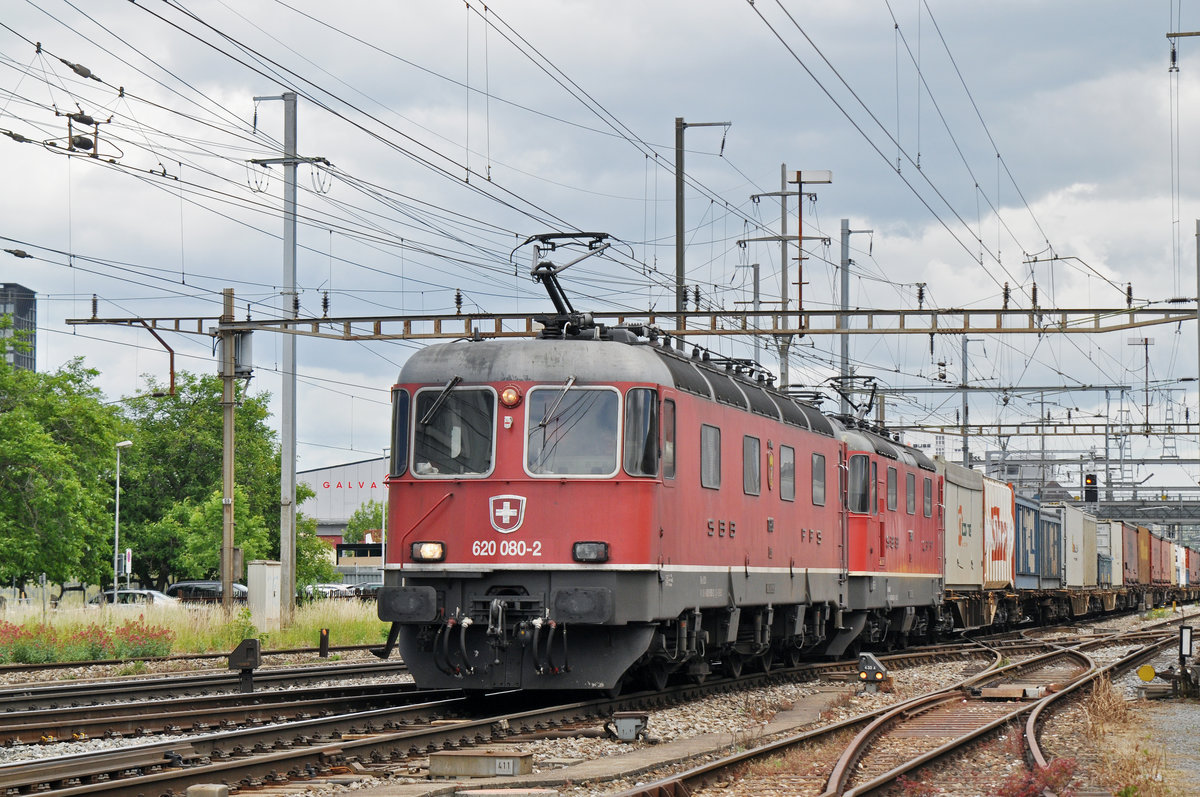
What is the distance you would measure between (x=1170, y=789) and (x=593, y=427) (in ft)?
21.3

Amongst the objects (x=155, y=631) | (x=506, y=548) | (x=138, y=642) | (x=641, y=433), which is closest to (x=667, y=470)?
(x=641, y=433)

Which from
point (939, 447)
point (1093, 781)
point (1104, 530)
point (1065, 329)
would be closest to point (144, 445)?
point (939, 447)

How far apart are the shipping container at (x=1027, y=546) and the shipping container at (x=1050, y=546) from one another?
284mm

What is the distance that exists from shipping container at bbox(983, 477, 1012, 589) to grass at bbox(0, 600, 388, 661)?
13.7m

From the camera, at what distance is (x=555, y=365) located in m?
15.1

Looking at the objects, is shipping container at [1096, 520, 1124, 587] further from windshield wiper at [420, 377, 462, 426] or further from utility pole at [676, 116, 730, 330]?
windshield wiper at [420, 377, 462, 426]

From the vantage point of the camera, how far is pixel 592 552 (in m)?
14.4

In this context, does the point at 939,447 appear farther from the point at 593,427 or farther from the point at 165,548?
the point at 593,427

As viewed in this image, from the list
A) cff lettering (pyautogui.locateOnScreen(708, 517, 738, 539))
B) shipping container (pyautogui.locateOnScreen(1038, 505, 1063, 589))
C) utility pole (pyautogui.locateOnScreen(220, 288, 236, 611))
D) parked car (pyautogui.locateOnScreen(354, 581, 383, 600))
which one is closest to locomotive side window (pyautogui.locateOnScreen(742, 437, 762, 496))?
cff lettering (pyautogui.locateOnScreen(708, 517, 738, 539))

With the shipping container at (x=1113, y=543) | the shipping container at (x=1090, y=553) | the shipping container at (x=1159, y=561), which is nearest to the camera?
the shipping container at (x=1090, y=553)

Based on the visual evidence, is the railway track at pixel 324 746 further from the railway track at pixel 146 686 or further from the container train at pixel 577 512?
the railway track at pixel 146 686

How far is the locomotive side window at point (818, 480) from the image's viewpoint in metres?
21.2

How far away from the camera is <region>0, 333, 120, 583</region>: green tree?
145 ft

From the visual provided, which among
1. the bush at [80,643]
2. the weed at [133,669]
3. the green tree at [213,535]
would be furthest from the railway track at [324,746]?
the green tree at [213,535]
